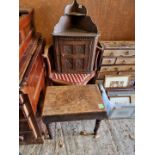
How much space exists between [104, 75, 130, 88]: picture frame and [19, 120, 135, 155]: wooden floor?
57 cm

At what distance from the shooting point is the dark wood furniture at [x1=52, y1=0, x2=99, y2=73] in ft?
5.36

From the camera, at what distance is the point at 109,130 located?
169 centimetres

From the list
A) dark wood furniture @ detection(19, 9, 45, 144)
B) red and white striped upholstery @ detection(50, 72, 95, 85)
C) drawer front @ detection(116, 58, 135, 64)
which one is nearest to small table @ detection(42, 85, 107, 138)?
dark wood furniture @ detection(19, 9, 45, 144)

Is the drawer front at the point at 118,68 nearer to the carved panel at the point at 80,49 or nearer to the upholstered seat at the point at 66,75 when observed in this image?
the upholstered seat at the point at 66,75

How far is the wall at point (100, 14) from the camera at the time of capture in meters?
1.82

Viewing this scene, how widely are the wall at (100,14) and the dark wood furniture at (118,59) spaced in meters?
0.20

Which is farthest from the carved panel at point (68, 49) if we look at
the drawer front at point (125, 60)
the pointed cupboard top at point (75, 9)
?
the drawer front at point (125, 60)

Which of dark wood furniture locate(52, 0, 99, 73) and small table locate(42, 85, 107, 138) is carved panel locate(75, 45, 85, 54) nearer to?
dark wood furniture locate(52, 0, 99, 73)

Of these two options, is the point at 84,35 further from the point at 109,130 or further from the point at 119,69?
the point at 109,130

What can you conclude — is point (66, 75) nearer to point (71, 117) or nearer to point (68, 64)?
point (68, 64)

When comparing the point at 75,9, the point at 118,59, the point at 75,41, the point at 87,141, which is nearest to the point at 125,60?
the point at 118,59
